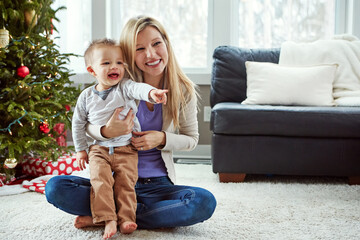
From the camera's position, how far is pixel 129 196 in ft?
4.45

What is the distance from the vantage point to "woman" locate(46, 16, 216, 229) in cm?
138

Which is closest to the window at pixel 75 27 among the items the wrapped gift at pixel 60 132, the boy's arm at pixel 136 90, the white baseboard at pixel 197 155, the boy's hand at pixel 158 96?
the wrapped gift at pixel 60 132

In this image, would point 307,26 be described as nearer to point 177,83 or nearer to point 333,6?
point 333,6

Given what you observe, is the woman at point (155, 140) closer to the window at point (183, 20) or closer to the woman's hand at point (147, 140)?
the woman's hand at point (147, 140)

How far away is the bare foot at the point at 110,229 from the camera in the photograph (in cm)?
129

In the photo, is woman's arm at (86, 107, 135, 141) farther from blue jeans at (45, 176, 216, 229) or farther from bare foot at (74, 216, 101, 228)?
bare foot at (74, 216, 101, 228)

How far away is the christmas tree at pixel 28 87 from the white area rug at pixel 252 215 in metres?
0.34

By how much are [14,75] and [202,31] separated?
5.88ft

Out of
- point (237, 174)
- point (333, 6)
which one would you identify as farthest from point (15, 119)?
point (333, 6)

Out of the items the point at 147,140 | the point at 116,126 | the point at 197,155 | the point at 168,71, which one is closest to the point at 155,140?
the point at 147,140

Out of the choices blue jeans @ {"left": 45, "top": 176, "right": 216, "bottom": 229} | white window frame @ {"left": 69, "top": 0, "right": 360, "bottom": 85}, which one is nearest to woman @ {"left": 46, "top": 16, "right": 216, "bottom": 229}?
blue jeans @ {"left": 45, "top": 176, "right": 216, "bottom": 229}

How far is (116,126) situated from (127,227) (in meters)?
0.35

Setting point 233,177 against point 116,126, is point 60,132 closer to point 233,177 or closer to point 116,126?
point 233,177

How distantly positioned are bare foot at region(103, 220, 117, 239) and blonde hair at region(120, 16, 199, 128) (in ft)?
1.50
